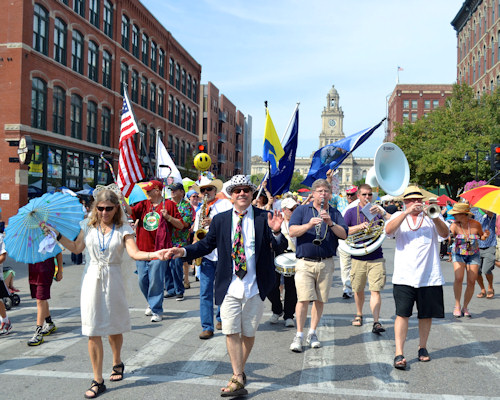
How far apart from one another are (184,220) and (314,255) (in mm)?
3004

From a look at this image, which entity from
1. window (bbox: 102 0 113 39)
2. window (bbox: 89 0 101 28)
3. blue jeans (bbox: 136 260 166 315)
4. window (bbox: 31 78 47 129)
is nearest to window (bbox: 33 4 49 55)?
window (bbox: 31 78 47 129)

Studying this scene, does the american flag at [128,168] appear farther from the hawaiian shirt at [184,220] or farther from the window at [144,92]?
the window at [144,92]

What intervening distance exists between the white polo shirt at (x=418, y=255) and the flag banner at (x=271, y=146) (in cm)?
286

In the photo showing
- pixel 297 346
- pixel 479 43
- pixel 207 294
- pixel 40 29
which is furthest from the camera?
pixel 479 43

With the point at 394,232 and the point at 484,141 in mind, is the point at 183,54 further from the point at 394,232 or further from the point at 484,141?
the point at 394,232

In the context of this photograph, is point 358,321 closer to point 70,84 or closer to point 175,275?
point 175,275

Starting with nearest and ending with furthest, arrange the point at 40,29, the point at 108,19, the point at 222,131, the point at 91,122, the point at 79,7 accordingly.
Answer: the point at 40,29 < the point at 79,7 < the point at 91,122 < the point at 108,19 < the point at 222,131

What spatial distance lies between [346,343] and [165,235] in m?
3.26

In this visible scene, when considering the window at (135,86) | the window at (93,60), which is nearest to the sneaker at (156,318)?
the window at (93,60)

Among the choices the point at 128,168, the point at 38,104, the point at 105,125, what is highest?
the point at 105,125

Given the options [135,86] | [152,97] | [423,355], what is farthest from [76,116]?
[423,355]

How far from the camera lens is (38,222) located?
5.35m

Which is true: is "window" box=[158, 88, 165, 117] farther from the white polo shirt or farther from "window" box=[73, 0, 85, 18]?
the white polo shirt

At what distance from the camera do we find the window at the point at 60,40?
87.5 ft
